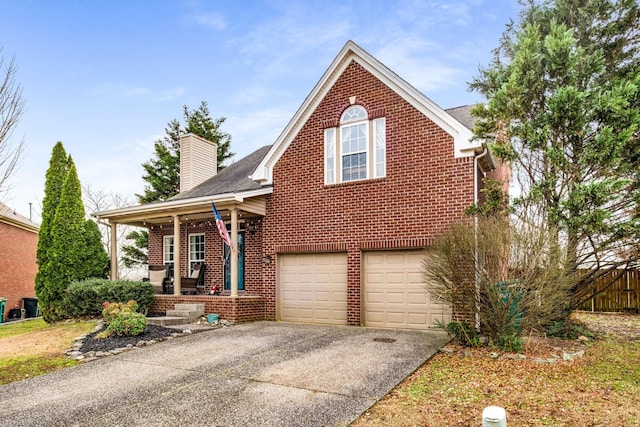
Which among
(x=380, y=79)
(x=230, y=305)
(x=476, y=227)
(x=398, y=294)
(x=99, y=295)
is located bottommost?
(x=230, y=305)

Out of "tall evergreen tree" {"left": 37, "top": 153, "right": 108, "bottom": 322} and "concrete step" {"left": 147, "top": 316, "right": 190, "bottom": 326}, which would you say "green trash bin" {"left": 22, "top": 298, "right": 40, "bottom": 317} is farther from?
"concrete step" {"left": 147, "top": 316, "right": 190, "bottom": 326}

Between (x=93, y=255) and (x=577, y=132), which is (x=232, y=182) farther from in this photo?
(x=577, y=132)

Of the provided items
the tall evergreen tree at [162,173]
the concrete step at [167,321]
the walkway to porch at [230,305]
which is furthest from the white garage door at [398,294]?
the tall evergreen tree at [162,173]

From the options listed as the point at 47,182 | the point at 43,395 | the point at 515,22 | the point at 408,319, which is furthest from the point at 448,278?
the point at 47,182

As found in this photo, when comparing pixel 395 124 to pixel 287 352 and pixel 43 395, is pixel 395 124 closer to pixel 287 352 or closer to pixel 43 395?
pixel 287 352

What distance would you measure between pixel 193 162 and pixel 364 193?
29.7ft

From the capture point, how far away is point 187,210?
12875mm

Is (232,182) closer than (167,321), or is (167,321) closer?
(167,321)

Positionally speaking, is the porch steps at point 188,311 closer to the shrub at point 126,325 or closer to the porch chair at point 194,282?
the porch chair at point 194,282

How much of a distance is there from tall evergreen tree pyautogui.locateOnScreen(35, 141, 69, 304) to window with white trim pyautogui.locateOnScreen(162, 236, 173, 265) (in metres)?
3.60

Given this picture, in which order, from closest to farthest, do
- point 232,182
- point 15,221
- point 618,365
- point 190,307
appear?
point 618,365, point 190,307, point 232,182, point 15,221

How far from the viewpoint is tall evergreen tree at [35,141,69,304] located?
1380 centimetres

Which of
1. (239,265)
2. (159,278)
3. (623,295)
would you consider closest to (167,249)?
(159,278)

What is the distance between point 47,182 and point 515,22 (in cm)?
1514
